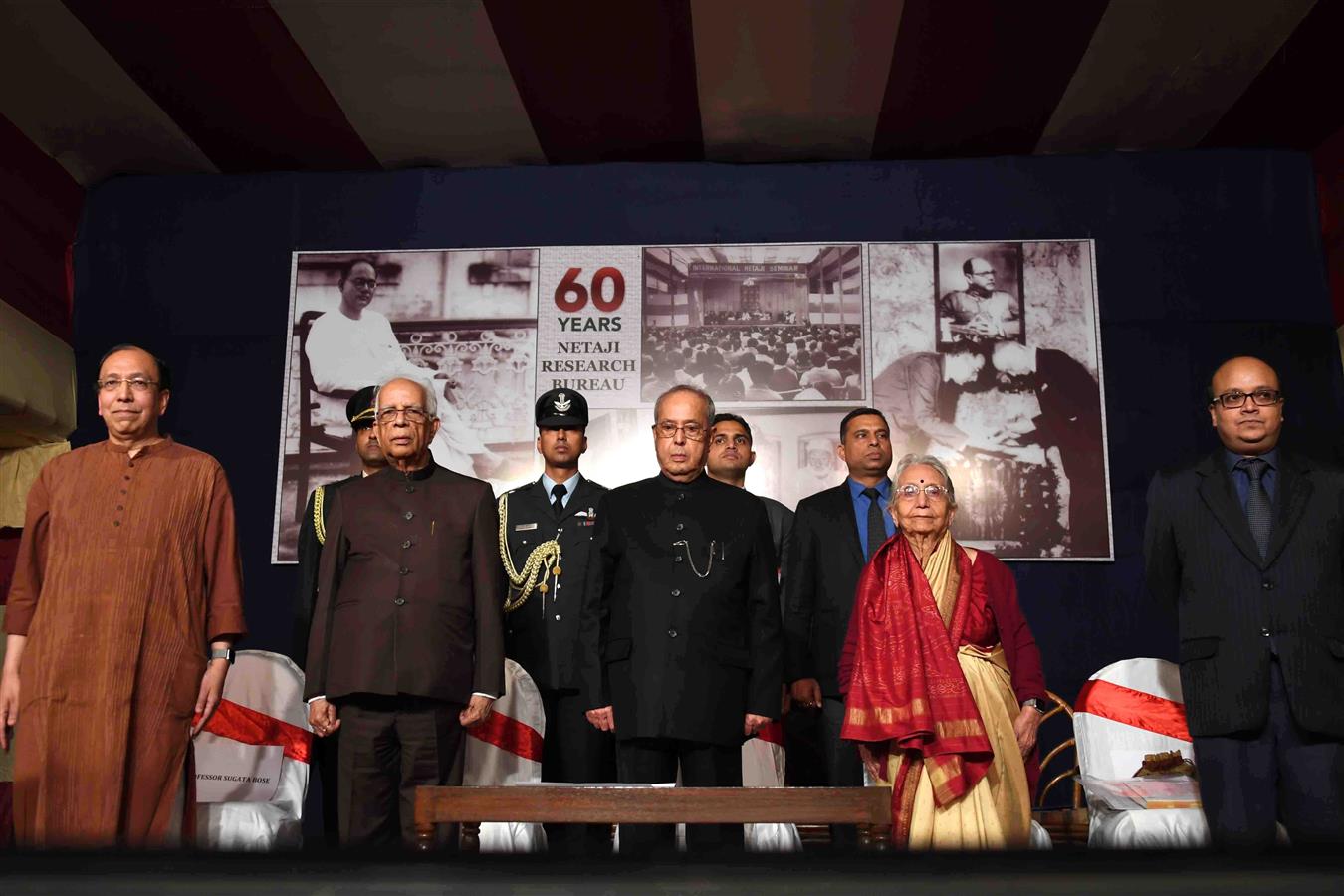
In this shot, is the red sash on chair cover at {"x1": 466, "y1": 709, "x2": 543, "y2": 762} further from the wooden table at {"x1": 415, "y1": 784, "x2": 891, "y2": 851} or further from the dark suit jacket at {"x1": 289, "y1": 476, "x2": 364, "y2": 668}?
the wooden table at {"x1": 415, "y1": 784, "x2": 891, "y2": 851}

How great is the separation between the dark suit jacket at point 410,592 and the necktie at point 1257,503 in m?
2.03

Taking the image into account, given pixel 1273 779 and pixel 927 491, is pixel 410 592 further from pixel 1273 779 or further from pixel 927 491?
pixel 1273 779

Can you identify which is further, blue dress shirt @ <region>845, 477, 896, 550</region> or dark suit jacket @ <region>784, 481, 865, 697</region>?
blue dress shirt @ <region>845, 477, 896, 550</region>

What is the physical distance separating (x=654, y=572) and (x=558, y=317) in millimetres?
2759

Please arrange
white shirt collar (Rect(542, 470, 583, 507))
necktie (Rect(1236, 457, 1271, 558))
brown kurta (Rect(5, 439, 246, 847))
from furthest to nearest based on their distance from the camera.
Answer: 1. white shirt collar (Rect(542, 470, 583, 507))
2. necktie (Rect(1236, 457, 1271, 558))
3. brown kurta (Rect(5, 439, 246, 847))

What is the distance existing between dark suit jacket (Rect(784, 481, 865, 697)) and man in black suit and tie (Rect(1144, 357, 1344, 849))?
→ 103cm

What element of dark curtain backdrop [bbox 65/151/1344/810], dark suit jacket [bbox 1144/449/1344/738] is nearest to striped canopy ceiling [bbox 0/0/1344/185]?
dark curtain backdrop [bbox 65/151/1344/810]

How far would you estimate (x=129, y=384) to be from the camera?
120 inches

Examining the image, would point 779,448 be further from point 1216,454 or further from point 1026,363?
point 1216,454

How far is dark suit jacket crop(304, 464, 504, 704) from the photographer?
10.2ft

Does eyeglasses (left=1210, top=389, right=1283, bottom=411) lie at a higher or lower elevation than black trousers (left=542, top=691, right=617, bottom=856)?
higher

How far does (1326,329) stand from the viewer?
18.6 feet

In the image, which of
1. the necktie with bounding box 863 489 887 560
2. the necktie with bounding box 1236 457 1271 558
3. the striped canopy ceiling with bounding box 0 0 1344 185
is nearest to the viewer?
the necktie with bounding box 1236 457 1271 558

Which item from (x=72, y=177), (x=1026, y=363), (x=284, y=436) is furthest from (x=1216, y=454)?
(x=72, y=177)
